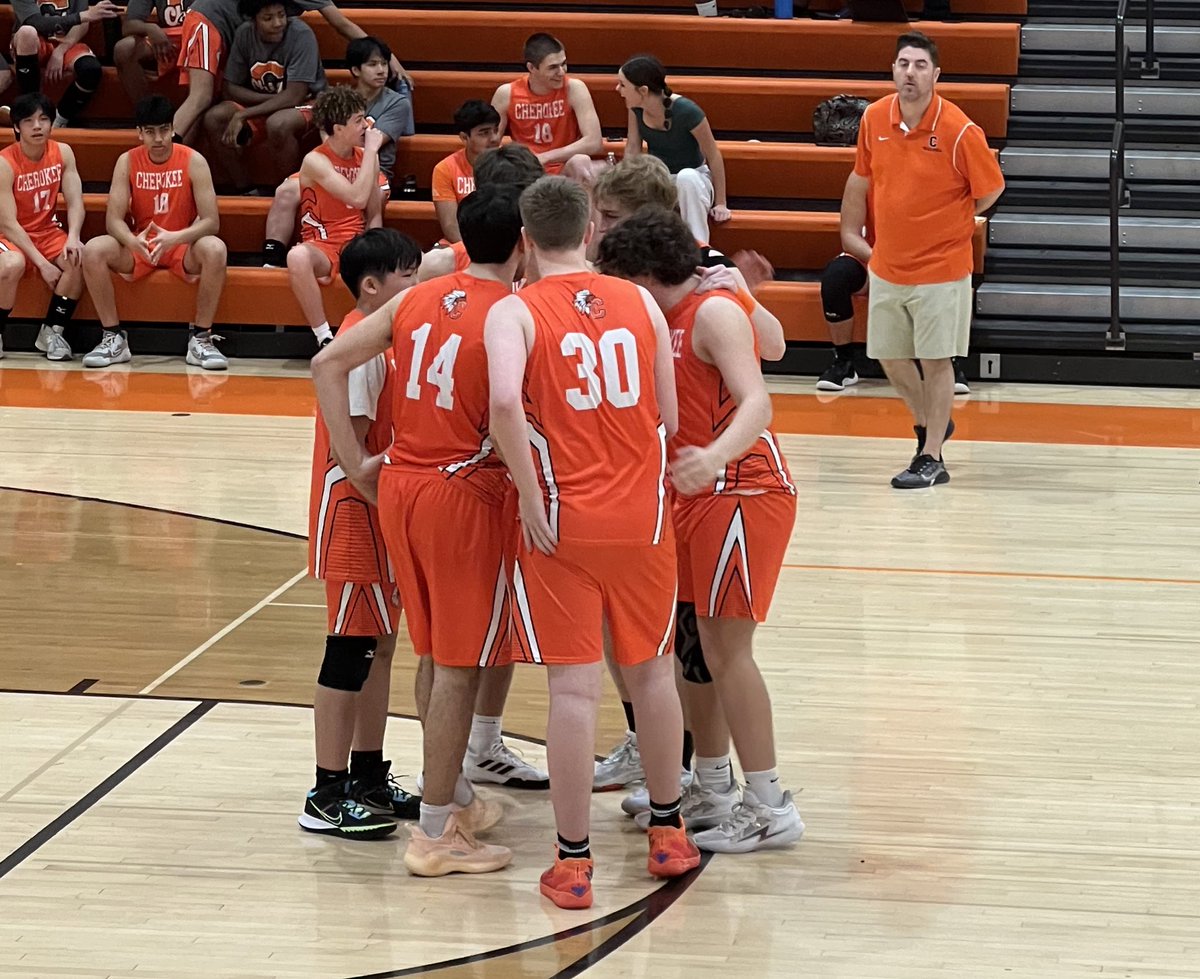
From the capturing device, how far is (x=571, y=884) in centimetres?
346

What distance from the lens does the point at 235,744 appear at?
14.4 feet

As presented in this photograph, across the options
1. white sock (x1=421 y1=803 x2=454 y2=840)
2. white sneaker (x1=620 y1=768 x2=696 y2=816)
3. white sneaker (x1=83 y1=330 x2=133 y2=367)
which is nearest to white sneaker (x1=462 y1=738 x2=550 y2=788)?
white sneaker (x1=620 y1=768 x2=696 y2=816)

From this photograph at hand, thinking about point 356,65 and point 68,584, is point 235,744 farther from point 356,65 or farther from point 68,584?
point 356,65

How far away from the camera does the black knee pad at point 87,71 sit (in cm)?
1061

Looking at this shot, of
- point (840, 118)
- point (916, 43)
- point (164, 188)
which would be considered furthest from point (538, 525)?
point (840, 118)

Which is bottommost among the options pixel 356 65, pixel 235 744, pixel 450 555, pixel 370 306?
pixel 235 744

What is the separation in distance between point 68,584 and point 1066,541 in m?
3.53

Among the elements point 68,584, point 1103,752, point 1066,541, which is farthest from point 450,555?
point 1066,541

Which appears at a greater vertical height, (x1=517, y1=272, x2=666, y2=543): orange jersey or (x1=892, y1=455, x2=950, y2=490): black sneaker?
(x1=517, y1=272, x2=666, y2=543): orange jersey

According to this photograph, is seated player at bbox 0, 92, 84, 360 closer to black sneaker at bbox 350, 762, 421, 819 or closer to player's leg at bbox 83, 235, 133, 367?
player's leg at bbox 83, 235, 133, 367

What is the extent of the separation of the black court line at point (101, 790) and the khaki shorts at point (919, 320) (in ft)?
11.4

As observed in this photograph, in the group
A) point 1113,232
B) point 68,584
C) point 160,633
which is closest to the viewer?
point 160,633

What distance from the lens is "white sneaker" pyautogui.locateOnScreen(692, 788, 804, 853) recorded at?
148 inches

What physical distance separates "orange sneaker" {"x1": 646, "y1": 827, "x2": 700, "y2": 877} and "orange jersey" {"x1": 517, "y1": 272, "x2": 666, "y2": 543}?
659 mm
